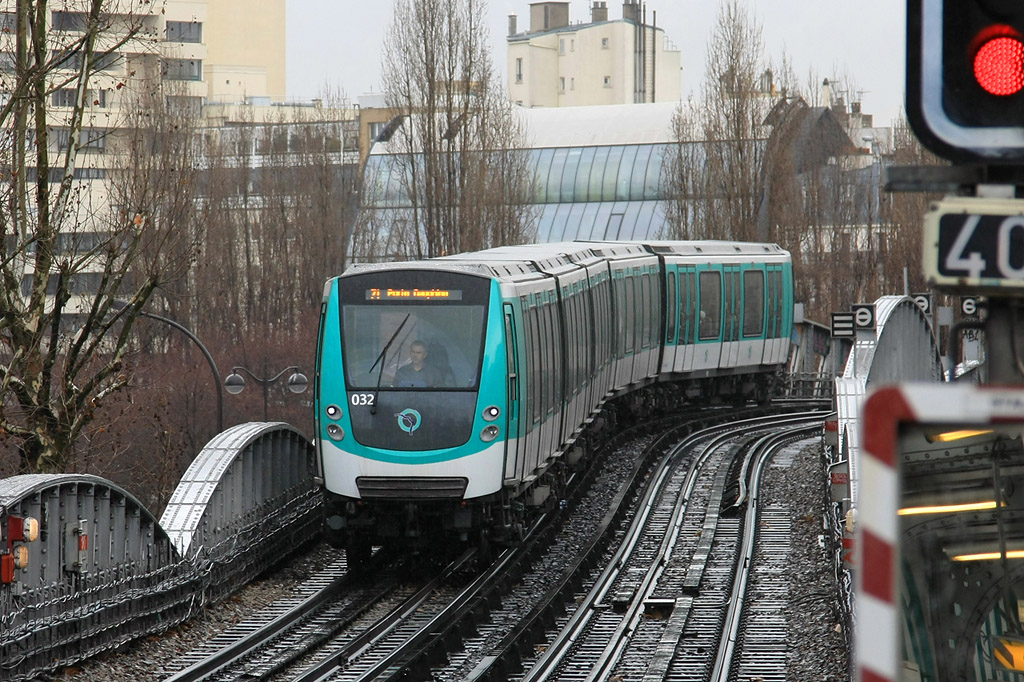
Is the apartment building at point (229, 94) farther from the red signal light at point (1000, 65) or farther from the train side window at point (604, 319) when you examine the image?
the red signal light at point (1000, 65)

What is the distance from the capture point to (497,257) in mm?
17875

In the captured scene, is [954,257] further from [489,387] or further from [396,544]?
[396,544]

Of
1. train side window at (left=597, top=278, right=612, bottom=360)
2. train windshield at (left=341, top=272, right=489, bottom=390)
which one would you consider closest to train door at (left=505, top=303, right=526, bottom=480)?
train windshield at (left=341, top=272, right=489, bottom=390)

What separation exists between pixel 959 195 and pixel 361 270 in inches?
454

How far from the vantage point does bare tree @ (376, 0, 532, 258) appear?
4378 cm

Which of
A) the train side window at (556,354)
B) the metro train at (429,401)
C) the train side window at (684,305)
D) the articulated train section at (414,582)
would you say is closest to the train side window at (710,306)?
the train side window at (684,305)

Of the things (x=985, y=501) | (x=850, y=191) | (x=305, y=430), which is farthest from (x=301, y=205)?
(x=985, y=501)

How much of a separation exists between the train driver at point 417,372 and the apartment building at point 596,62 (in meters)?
83.3

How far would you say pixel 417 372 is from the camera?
14.6 m

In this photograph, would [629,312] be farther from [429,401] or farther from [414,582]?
[429,401]

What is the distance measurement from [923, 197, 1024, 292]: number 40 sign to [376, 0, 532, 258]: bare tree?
135ft

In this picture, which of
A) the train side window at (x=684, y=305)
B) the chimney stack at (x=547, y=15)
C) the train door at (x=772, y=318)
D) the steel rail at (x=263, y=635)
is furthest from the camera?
the chimney stack at (x=547, y=15)

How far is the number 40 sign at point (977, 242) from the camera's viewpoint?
10.9 ft

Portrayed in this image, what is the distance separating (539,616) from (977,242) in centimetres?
1087
